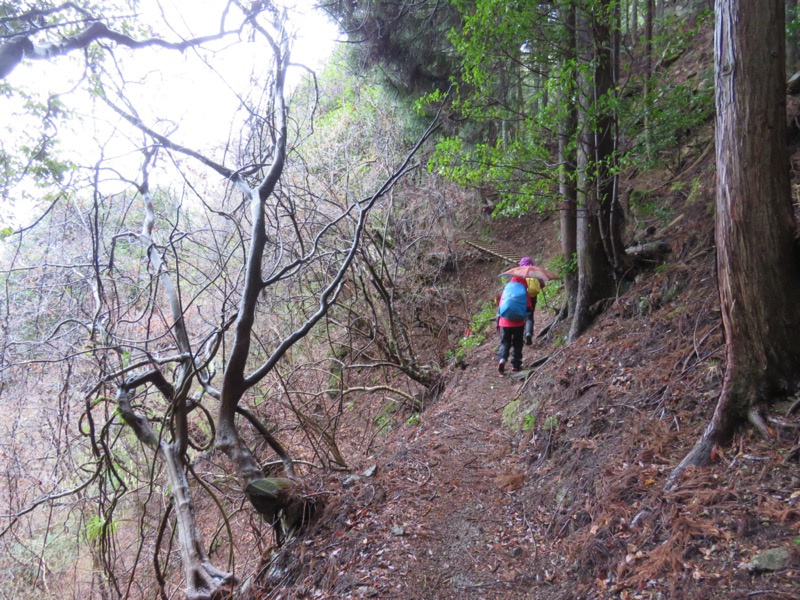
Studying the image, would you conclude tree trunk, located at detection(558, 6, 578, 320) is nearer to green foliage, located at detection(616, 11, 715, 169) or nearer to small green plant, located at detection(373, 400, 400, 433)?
green foliage, located at detection(616, 11, 715, 169)

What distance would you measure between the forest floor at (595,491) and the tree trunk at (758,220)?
0.21 metres

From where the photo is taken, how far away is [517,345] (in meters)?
7.34

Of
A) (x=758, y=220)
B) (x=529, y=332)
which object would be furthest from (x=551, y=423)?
(x=529, y=332)

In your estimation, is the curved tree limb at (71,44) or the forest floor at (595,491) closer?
the forest floor at (595,491)

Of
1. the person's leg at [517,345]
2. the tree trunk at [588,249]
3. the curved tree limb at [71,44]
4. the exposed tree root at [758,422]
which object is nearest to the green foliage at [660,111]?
the tree trunk at [588,249]

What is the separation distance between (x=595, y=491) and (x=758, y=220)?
224 centimetres

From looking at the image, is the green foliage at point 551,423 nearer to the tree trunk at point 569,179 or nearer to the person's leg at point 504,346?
the person's leg at point 504,346

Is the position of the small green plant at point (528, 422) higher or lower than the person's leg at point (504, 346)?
lower

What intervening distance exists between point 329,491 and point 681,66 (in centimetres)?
1216

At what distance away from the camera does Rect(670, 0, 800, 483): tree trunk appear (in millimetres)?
3031

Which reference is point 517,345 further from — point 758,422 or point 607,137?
point 758,422

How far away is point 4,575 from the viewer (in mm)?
6984

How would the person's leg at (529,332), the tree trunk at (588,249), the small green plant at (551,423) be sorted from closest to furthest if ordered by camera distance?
1. the small green plant at (551,423)
2. the tree trunk at (588,249)
3. the person's leg at (529,332)

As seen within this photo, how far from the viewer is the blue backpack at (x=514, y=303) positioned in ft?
23.4
